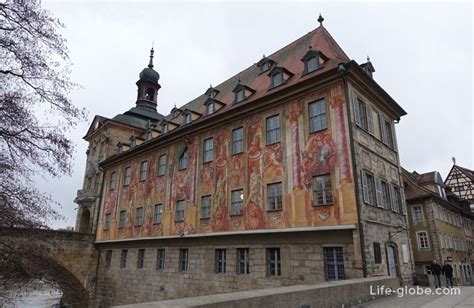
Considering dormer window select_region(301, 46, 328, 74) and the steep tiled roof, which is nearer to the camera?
dormer window select_region(301, 46, 328, 74)

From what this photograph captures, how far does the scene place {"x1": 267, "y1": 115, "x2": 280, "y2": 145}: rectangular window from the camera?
15019 millimetres

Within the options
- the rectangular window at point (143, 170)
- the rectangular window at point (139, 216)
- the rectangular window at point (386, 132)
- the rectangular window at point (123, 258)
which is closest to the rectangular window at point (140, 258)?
the rectangular window at point (139, 216)

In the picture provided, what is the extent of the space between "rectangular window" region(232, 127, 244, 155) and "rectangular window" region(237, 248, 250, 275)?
4.74 meters

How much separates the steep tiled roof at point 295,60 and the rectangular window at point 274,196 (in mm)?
4695

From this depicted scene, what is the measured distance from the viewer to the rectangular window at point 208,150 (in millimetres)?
17859

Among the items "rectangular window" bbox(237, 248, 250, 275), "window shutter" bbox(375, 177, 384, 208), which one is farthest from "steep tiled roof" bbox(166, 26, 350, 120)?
"rectangular window" bbox(237, 248, 250, 275)

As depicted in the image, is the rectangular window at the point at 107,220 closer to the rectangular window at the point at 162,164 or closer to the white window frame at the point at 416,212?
the rectangular window at the point at 162,164

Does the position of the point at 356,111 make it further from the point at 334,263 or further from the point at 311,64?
the point at 334,263

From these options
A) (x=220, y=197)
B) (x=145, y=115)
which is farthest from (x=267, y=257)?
(x=145, y=115)

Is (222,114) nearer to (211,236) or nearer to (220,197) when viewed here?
(220,197)

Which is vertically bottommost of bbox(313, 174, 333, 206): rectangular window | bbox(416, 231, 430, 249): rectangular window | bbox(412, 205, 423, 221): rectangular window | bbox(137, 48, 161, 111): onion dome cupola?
bbox(416, 231, 430, 249): rectangular window

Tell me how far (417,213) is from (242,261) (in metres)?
20.4

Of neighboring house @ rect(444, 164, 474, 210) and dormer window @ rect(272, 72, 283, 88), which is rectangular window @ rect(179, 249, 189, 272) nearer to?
dormer window @ rect(272, 72, 283, 88)

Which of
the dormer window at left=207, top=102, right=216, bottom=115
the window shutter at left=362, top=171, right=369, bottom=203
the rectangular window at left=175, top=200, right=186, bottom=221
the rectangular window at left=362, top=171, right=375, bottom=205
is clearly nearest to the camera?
the window shutter at left=362, top=171, right=369, bottom=203
